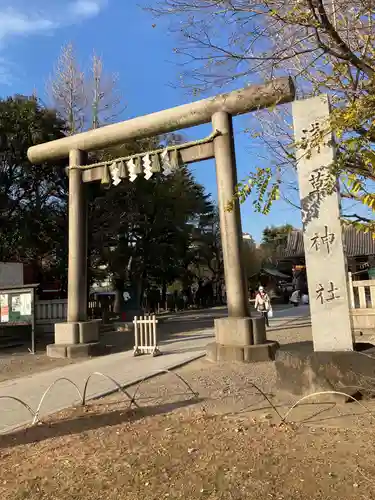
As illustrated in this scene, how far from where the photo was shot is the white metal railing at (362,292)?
12484 mm

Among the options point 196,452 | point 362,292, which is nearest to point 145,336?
point 362,292

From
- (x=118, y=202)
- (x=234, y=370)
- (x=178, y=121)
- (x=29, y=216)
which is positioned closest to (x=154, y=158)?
(x=178, y=121)

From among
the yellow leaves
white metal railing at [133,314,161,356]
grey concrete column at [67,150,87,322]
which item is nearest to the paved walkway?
white metal railing at [133,314,161,356]

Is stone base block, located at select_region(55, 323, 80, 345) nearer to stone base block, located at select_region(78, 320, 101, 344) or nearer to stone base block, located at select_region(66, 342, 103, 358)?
stone base block, located at select_region(78, 320, 101, 344)

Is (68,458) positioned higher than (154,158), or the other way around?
(154,158)

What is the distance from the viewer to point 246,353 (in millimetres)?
8930

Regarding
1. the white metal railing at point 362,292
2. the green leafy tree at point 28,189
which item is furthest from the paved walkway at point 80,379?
the green leafy tree at point 28,189

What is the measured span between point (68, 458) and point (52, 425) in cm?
127

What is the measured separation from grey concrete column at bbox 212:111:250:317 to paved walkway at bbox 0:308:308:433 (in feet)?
5.64

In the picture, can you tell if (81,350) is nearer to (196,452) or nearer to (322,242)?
(322,242)

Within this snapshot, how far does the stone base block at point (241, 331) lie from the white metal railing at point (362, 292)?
4.22 metres

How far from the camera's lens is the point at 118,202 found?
2325cm

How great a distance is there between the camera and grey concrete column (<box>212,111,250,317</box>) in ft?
31.2

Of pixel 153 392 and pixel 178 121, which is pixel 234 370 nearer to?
pixel 153 392
